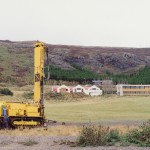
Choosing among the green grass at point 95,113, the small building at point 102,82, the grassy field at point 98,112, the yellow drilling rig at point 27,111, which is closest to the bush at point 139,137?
the yellow drilling rig at point 27,111

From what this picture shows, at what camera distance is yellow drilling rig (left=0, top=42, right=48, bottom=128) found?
92.5 ft

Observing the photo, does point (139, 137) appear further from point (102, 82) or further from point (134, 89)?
point (102, 82)

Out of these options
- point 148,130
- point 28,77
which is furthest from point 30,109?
point 28,77

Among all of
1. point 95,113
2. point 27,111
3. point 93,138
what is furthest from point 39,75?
point 95,113

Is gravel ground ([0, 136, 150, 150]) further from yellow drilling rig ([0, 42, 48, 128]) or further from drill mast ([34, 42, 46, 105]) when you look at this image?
drill mast ([34, 42, 46, 105])

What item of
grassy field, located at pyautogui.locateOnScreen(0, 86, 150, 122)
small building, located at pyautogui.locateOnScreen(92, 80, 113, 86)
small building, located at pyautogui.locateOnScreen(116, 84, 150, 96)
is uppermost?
small building, located at pyautogui.locateOnScreen(92, 80, 113, 86)

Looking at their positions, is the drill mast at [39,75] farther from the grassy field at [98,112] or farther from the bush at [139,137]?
the bush at [139,137]

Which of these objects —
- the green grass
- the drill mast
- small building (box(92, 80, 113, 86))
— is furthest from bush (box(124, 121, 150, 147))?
small building (box(92, 80, 113, 86))

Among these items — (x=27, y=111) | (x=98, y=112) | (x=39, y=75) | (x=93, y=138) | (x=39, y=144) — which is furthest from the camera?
(x=98, y=112)

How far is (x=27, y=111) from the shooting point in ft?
94.7

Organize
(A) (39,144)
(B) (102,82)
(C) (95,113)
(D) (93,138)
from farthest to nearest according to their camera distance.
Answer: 1. (B) (102,82)
2. (C) (95,113)
3. (A) (39,144)
4. (D) (93,138)

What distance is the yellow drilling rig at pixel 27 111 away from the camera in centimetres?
2820

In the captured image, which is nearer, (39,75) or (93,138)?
(93,138)

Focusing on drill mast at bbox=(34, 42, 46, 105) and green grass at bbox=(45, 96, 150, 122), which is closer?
drill mast at bbox=(34, 42, 46, 105)
